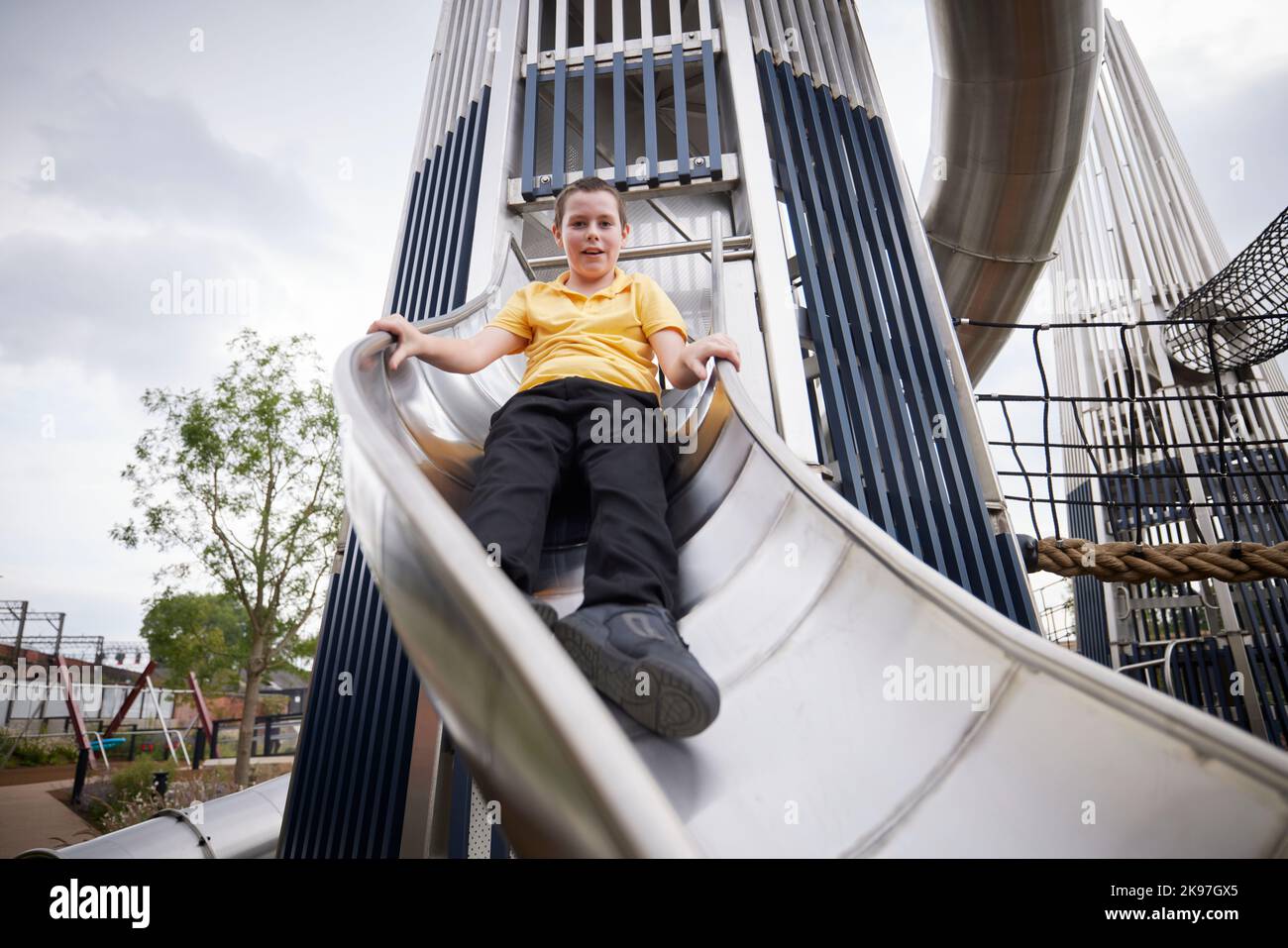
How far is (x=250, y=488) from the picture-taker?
30.9 feet

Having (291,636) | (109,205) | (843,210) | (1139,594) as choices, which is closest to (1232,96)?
(1139,594)

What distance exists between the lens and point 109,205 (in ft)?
31.4

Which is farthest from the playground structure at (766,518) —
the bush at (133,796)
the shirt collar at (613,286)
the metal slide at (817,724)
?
the bush at (133,796)

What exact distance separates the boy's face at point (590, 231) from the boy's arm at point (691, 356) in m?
0.33

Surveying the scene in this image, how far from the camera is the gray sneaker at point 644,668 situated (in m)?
0.78

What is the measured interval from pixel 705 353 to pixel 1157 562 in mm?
2419

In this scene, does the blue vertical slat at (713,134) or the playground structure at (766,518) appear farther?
the blue vertical slat at (713,134)

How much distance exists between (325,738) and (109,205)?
1061 cm

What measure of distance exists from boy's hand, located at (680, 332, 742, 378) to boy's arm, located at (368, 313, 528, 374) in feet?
1.59

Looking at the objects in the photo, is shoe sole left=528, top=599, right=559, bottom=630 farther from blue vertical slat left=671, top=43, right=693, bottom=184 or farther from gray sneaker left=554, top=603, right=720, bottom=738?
blue vertical slat left=671, top=43, right=693, bottom=184

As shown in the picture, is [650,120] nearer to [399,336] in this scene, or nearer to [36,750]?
[399,336]

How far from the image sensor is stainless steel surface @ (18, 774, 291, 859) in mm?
3107

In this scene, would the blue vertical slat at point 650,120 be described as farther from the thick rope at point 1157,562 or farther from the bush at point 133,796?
the bush at point 133,796
